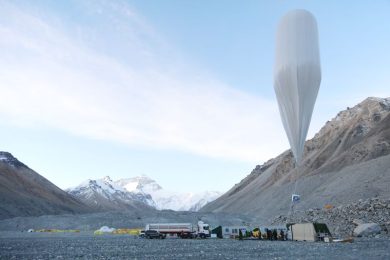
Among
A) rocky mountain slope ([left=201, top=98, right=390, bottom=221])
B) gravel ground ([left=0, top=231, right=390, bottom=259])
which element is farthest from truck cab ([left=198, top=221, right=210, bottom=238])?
gravel ground ([left=0, top=231, right=390, bottom=259])

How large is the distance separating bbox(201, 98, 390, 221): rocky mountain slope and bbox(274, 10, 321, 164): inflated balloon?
3037 cm

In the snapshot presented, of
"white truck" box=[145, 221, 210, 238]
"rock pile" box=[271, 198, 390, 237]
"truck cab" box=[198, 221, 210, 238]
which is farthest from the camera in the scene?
"white truck" box=[145, 221, 210, 238]

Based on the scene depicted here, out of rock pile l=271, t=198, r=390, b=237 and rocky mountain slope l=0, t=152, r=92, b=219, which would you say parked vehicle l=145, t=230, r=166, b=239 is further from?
rocky mountain slope l=0, t=152, r=92, b=219

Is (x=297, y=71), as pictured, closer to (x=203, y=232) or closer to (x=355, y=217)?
(x=355, y=217)

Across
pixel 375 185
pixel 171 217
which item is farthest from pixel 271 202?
pixel 375 185

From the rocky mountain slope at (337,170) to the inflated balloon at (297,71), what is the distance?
3037 centimetres

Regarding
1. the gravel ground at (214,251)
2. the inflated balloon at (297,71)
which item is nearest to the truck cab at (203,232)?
the gravel ground at (214,251)

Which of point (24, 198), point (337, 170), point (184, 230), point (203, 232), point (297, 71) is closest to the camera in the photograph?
point (297, 71)

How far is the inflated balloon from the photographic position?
35250 mm

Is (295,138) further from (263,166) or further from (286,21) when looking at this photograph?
(263,166)

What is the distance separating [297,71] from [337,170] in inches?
3111

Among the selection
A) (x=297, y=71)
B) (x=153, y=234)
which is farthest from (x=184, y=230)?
(x=297, y=71)

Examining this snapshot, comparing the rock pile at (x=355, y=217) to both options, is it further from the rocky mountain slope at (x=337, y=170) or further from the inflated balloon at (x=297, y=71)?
the inflated balloon at (x=297, y=71)

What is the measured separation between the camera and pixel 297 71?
35.0m
